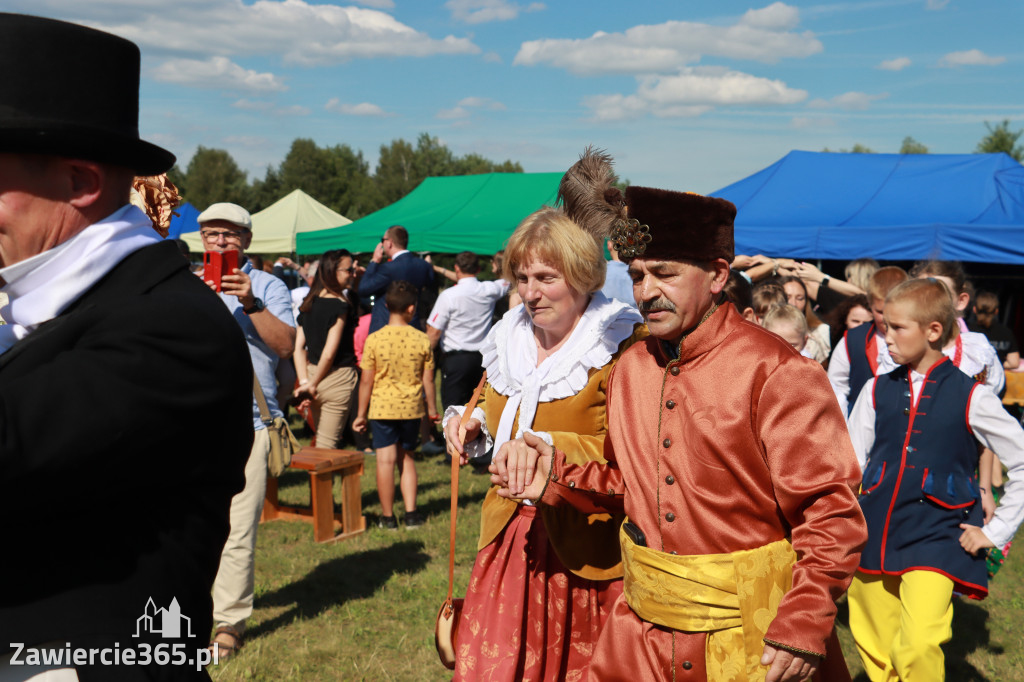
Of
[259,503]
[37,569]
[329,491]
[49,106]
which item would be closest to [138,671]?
[37,569]

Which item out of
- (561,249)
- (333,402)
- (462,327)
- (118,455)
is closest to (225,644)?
(561,249)

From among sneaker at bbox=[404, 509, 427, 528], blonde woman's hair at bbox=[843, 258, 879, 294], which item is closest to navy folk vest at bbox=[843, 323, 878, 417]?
blonde woman's hair at bbox=[843, 258, 879, 294]

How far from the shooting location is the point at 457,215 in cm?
1457

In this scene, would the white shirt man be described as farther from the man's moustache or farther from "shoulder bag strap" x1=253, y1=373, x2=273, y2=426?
the man's moustache

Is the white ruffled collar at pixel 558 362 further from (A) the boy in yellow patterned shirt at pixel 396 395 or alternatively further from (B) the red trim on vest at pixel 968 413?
(A) the boy in yellow patterned shirt at pixel 396 395

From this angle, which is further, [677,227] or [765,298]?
[765,298]

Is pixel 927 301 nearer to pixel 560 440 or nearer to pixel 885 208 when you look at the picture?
pixel 560 440

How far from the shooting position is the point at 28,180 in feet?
4.49

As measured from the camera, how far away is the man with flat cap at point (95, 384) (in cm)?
128

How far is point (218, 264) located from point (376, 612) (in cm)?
243

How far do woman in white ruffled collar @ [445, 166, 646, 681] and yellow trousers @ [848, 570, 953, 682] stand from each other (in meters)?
1.41

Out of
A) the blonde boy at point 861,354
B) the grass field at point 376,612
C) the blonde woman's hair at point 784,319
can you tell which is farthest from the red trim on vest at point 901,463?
the grass field at point 376,612

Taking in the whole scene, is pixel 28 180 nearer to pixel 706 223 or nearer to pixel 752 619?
pixel 706 223

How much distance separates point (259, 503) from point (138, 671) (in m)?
3.12
